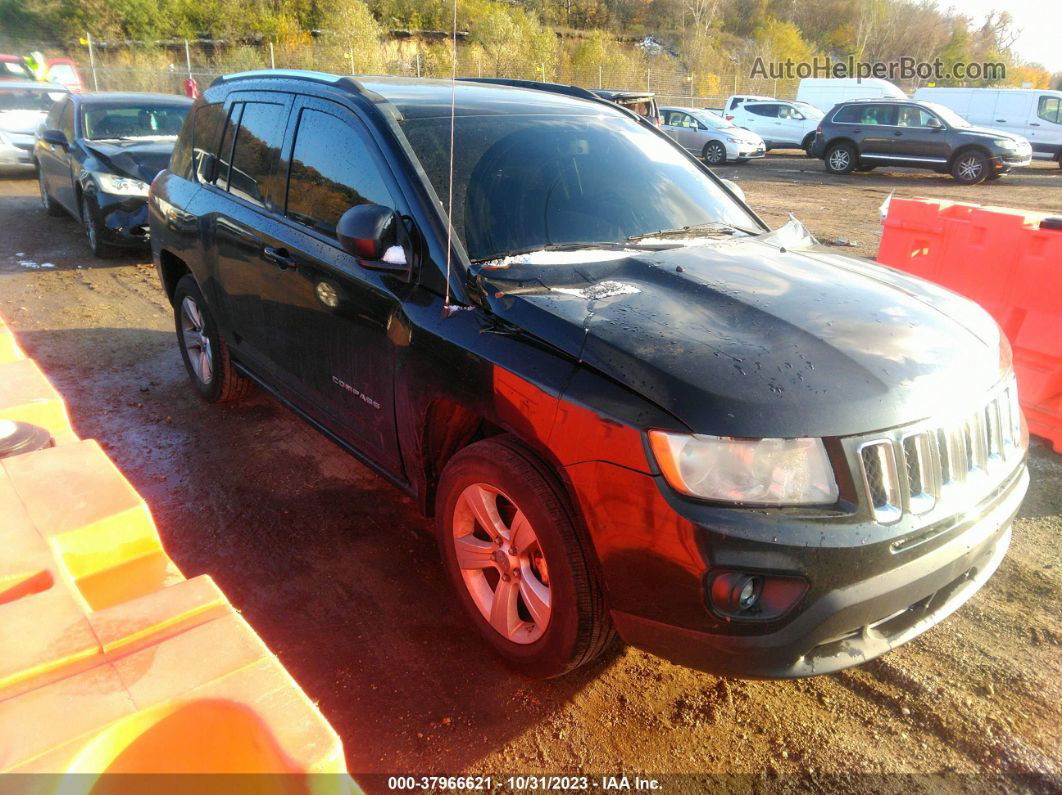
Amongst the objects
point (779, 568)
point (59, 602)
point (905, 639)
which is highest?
point (59, 602)

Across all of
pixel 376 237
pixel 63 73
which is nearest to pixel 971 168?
pixel 376 237

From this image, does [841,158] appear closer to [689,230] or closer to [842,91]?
[842,91]

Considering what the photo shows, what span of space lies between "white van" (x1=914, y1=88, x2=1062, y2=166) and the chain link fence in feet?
52.5

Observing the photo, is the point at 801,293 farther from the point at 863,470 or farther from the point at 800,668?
the point at 800,668

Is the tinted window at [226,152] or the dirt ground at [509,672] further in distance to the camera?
the tinted window at [226,152]

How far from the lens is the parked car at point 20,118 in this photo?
46.3 ft

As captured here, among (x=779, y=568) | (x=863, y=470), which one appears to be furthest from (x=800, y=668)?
(x=863, y=470)

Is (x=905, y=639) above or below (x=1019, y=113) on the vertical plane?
below

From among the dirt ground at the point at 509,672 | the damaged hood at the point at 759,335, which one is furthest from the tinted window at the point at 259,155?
the damaged hood at the point at 759,335

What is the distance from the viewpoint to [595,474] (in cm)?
214

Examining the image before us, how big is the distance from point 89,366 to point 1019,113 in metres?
23.2

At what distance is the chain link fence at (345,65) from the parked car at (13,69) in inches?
315

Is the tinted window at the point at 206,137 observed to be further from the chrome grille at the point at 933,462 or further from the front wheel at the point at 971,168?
the front wheel at the point at 971,168

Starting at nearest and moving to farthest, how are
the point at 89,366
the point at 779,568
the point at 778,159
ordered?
the point at 779,568 → the point at 89,366 → the point at 778,159
